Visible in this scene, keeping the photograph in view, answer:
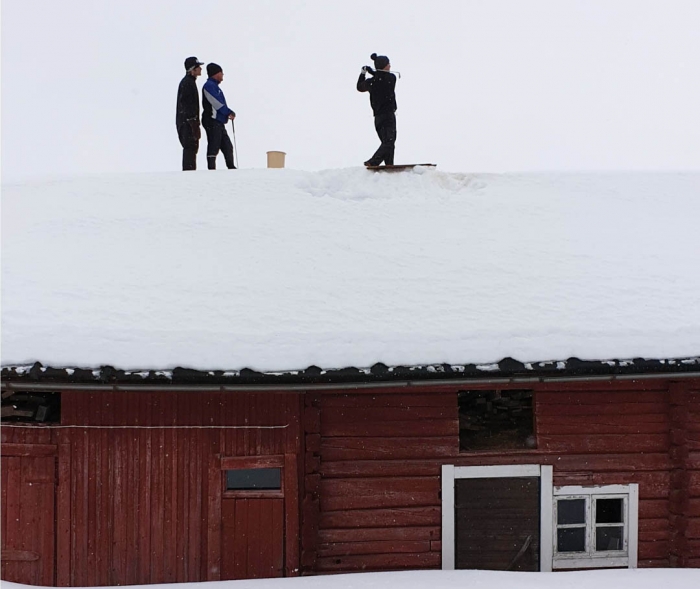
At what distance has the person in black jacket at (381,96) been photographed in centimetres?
878

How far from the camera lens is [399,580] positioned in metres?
5.04

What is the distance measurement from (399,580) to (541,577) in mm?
1172

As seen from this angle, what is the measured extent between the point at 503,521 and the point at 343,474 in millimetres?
1619

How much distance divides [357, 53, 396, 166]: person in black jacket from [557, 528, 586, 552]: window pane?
5.43 m

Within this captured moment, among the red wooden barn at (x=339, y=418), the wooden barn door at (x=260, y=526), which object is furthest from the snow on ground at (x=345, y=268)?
the wooden barn door at (x=260, y=526)

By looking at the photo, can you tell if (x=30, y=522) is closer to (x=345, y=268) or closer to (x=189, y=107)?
(x=345, y=268)

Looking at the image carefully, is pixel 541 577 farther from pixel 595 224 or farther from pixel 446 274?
pixel 595 224

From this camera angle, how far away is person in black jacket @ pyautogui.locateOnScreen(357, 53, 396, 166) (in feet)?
28.8

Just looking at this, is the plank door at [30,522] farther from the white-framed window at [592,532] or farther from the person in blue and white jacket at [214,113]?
the person in blue and white jacket at [214,113]

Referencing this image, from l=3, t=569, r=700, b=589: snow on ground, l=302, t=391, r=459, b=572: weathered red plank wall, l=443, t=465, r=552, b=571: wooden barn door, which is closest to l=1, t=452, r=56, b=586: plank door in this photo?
l=3, t=569, r=700, b=589: snow on ground

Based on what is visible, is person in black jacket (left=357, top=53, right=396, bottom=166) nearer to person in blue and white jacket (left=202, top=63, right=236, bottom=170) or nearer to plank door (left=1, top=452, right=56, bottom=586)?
person in blue and white jacket (left=202, top=63, right=236, bottom=170)

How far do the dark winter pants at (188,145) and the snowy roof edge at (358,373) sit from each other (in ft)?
16.4

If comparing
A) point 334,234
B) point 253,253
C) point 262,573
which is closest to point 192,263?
point 253,253

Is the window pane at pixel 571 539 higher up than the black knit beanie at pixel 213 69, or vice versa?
the black knit beanie at pixel 213 69
